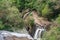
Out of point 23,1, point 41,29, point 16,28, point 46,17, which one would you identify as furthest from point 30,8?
point 16,28

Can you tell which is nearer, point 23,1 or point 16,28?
point 16,28

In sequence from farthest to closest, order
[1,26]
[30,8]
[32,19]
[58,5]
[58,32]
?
1. [30,8]
2. [32,19]
3. [58,5]
4. [1,26]
5. [58,32]

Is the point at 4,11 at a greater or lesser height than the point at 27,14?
greater

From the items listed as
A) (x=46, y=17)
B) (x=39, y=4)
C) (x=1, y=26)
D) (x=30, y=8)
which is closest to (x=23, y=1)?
(x=30, y=8)

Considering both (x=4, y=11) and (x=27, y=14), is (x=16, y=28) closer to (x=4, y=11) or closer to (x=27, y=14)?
(x=4, y=11)

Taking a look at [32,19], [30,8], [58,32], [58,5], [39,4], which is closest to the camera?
[58,32]

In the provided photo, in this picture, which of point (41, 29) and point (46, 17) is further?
point (46, 17)

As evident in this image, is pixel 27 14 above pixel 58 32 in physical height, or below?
below

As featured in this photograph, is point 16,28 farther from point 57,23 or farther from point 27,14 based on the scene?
point 27,14

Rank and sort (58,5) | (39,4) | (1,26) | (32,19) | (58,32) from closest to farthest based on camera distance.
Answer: (58,32) → (1,26) → (58,5) → (32,19) → (39,4)
